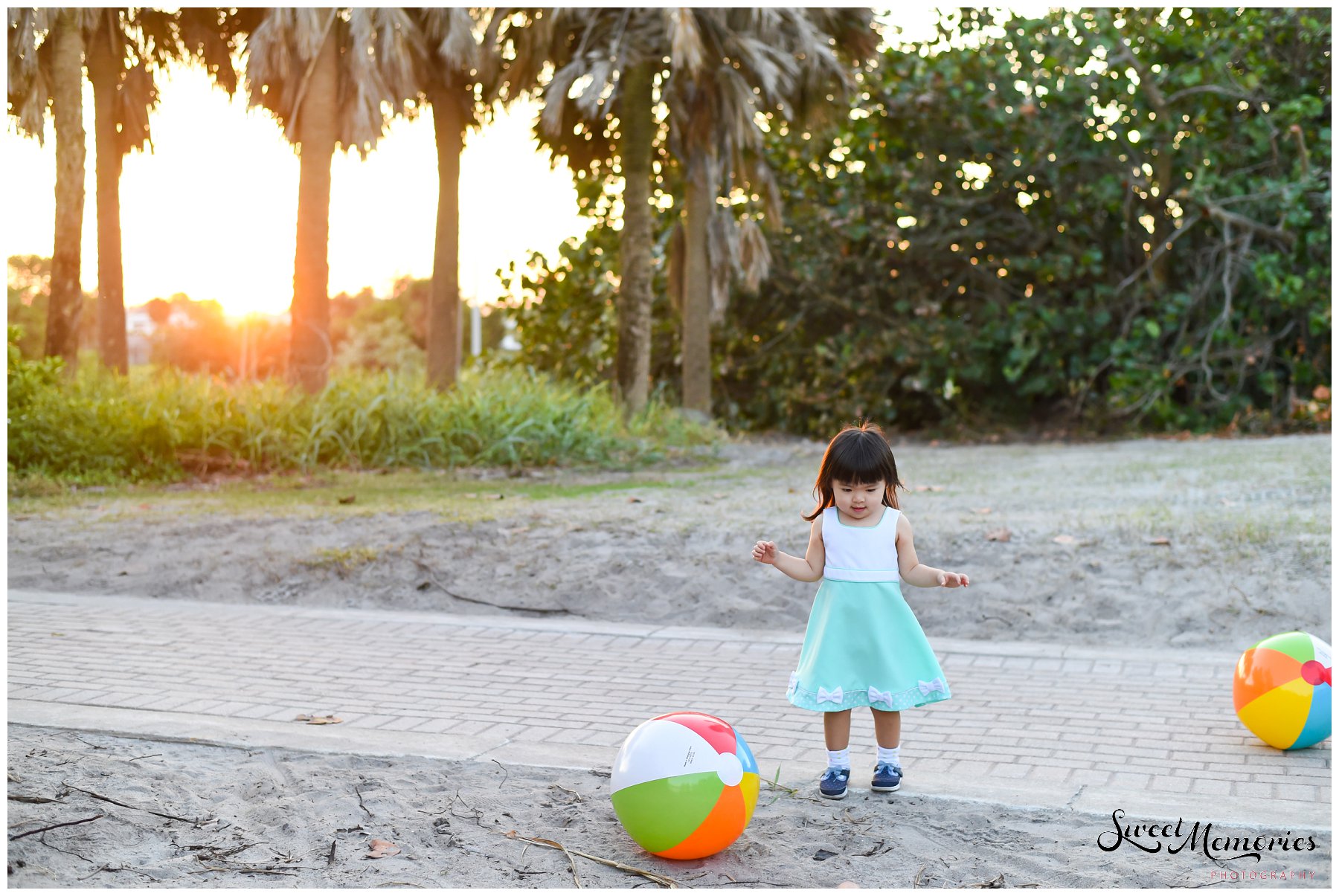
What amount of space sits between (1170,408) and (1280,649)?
1456 centimetres

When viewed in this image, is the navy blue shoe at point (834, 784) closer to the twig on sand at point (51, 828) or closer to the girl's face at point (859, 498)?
the girl's face at point (859, 498)

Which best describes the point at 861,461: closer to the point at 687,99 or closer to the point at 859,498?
the point at 859,498

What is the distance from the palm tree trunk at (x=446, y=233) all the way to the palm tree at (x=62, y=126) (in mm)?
4317

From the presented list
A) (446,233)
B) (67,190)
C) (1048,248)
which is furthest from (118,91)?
(1048,248)

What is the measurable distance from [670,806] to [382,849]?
807 millimetres

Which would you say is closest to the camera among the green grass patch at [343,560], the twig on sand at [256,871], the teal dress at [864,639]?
the twig on sand at [256,871]

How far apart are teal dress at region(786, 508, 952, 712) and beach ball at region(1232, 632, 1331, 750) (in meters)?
1.29

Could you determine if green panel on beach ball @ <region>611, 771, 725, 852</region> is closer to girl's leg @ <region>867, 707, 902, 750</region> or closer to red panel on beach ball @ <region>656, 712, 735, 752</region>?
red panel on beach ball @ <region>656, 712, 735, 752</region>

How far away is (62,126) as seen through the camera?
1412cm

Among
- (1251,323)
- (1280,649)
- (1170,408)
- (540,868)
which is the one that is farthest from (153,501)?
(1251,323)

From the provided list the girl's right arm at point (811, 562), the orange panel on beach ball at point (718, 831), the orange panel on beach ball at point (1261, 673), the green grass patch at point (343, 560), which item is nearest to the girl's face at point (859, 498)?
the girl's right arm at point (811, 562)

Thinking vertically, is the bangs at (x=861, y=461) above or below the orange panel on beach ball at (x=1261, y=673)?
above

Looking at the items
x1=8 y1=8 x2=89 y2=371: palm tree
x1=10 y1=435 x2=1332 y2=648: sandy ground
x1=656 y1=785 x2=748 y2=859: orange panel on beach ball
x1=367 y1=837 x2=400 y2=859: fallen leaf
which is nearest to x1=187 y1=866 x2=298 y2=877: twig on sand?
x1=367 y1=837 x2=400 y2=859: fallen leaf

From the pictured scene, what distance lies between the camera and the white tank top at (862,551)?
4027 millimetres
